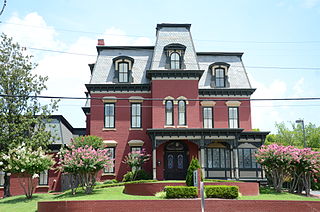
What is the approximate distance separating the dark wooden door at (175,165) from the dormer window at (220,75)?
7281mm

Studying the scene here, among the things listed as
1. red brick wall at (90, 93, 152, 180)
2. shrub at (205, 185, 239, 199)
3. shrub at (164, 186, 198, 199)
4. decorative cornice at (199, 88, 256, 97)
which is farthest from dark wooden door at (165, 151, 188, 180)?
shrub at (164, 186, 198, 199)

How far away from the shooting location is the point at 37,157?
24203 millimetres

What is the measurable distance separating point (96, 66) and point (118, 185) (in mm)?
12121

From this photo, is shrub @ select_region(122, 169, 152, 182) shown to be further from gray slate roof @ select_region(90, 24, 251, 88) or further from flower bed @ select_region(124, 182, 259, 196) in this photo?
gray slate roof @ select_region(90, 24, 251, 88)

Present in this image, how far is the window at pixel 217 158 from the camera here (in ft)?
103

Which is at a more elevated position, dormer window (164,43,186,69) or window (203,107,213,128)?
dormer window (164,43,186,69)

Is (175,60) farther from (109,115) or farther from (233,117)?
Result: (109,115)

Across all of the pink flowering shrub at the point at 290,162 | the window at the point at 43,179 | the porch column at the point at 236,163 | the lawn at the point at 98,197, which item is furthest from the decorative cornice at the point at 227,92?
the window at the point at 43,179

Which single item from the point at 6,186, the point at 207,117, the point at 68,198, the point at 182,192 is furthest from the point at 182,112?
the point at 6,186

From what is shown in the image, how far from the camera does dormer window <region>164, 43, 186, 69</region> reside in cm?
3234

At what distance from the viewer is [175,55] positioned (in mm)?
32531

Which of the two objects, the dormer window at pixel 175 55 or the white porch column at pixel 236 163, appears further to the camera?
the dormer window at pixel 175 55

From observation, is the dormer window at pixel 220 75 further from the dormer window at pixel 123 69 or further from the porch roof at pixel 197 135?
the dormer window at pixel 123 69

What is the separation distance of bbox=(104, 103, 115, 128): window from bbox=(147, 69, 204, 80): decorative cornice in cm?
451
